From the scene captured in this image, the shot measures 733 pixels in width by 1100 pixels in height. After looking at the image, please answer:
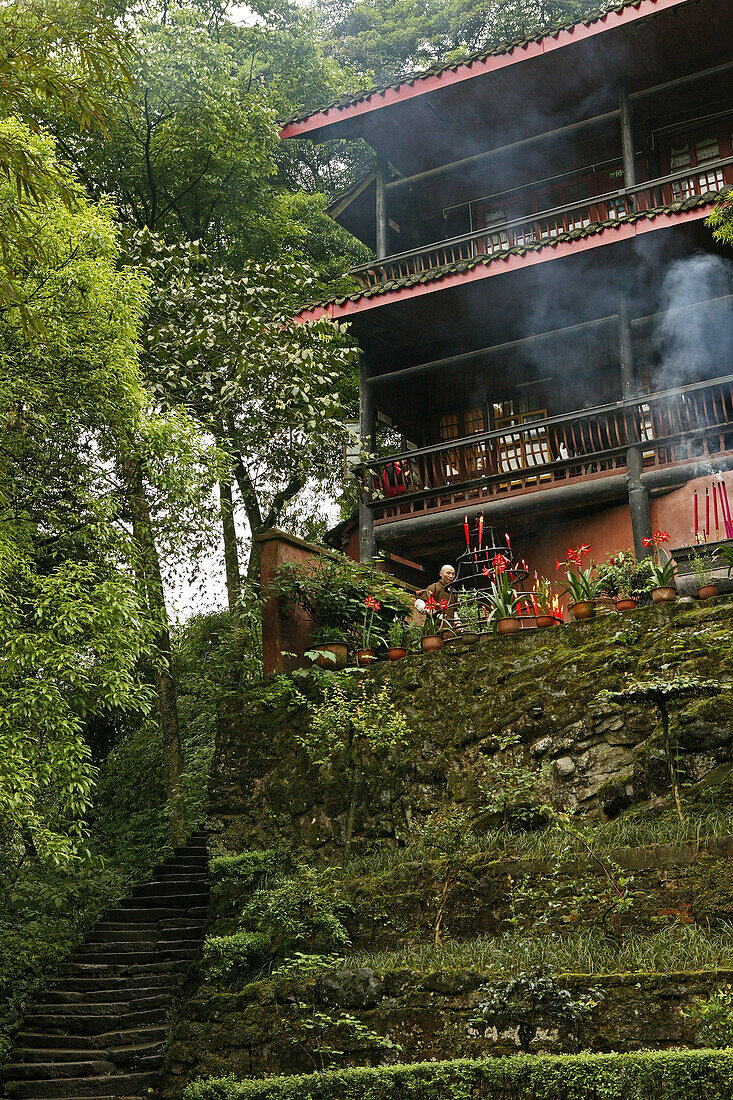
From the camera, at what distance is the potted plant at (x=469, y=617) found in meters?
10.5

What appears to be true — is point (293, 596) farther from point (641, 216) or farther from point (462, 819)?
point (641, 216)

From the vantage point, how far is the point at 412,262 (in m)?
15.9

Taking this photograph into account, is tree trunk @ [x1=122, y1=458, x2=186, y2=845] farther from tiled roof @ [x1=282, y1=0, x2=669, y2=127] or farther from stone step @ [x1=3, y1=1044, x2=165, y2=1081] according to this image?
tiled roof @ [x1=282, y1=0, x2=669, y2=127]

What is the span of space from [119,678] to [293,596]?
3265 mm

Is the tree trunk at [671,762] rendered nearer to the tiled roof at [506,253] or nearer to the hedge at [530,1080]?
the hedge at [530,1080]

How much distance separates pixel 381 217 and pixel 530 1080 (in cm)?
1332

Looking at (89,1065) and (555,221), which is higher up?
(555,221)

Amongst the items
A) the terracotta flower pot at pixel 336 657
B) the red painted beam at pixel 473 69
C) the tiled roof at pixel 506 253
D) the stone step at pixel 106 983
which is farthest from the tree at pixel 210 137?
the stone step at pixel 106 983

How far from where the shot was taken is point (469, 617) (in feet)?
36.2

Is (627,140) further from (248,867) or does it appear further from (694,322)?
(248,867)

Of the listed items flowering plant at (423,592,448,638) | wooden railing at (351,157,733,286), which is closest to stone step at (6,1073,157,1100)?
flowering plant at (423,592,448,638)

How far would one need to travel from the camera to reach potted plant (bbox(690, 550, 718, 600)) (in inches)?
380

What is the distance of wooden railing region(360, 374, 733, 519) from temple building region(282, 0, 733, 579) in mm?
39

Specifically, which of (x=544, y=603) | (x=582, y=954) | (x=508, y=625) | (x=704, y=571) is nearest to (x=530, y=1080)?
Answer: (x=582, y=954)
